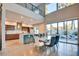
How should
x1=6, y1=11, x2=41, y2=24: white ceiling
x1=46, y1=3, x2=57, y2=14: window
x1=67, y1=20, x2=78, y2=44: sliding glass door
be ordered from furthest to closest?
x1=6, y1=11, x2=41, y2=24: white ceiling → x1=67, y1=20, x2=78, y2=44: sliding glass door → x1=46, y1=3, x2=57, y2=14: window

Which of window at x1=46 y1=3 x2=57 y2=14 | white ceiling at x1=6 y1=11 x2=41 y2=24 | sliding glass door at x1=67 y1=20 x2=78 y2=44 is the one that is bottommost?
sliding glass door at x1=67 y1=20 x2=78 y2=44

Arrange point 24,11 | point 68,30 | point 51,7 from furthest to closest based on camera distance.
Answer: point 24,11
point 68,30
point 51,7

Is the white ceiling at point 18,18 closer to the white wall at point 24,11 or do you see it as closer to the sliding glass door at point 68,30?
the white wall at point 24,11

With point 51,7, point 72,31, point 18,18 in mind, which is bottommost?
point 72,31

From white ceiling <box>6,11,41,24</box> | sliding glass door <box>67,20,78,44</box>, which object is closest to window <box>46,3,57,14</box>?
white ceiling <box>6,11,41,24</box>

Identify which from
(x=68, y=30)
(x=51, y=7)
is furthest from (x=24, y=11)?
(x=68, y=30)

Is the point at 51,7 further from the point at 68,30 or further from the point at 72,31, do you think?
the point at 72,31

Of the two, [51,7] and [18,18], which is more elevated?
[51,7]

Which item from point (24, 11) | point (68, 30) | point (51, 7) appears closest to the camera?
point (51, 7)

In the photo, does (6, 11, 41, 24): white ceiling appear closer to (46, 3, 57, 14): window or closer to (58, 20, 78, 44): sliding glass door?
(46, 3, 57, 14): window

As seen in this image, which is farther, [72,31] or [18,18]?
[18,18]

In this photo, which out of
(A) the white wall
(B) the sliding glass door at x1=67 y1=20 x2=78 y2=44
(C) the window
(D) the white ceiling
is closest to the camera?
(C) the window

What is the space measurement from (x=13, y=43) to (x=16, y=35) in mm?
485

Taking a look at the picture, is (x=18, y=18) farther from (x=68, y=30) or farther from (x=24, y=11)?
(x=68, y=30)
